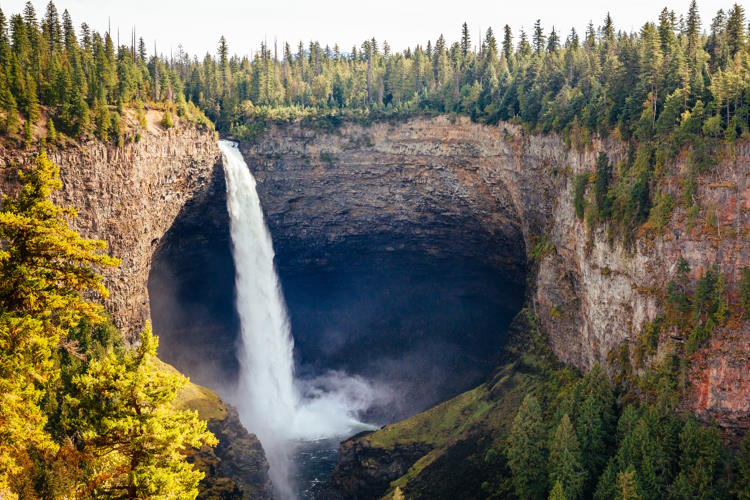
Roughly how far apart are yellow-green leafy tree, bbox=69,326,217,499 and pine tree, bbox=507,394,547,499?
35.3 metres

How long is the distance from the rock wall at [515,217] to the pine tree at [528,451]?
21.6 feet

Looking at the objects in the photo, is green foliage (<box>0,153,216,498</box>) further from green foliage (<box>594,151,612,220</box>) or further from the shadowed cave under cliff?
the shadowed cave under cliff

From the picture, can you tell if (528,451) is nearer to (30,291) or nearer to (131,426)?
(131,426)

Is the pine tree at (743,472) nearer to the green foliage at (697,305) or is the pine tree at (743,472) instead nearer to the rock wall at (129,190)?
the green foliage at (697,305)

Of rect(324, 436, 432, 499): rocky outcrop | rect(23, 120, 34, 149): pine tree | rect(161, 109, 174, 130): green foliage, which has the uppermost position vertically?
rect(161, 109, 174, 130): green foliage

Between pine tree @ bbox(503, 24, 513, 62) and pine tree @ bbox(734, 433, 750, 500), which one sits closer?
pine tree @ bbox(734, 433, 750, 500)

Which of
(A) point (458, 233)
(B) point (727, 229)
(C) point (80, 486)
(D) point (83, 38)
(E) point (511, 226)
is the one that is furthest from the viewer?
(D) point (83, 38)

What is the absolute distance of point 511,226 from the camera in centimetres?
8269

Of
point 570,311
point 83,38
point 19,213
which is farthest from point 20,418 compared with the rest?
point 83,38

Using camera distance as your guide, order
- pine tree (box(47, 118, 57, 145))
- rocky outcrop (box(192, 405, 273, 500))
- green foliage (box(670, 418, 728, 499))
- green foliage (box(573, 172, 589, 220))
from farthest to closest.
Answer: rocky outcrop (box(192, 405, 273, 500)), pine tree (box(47, 118, 57, 145)), green foliage (box(573, 172, 589, 220)), green foliage (box(670, 418, 728, 499))

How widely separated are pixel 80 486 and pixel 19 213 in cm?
968

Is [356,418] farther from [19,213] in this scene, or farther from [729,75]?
[19,213]

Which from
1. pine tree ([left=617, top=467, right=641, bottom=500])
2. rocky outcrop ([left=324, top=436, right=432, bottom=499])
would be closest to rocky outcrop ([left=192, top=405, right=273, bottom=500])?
rocky outcrop ([left=324, top=436, right=432, bottom=499])

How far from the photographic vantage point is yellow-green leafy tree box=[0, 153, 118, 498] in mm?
25344
